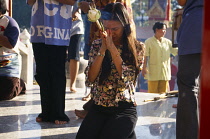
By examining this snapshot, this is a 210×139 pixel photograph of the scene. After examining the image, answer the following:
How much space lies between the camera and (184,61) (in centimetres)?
298

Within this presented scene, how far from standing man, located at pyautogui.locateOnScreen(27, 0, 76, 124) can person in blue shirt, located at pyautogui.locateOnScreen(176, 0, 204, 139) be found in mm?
1601

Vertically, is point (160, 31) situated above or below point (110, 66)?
above

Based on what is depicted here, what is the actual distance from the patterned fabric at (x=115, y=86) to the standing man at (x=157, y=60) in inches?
192

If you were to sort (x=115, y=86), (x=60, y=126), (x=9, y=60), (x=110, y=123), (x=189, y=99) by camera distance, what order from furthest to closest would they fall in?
(x=9, y=60), (x=60, y=126), (x=115, y=86), (x=110, y=123), (x=189, y=99)

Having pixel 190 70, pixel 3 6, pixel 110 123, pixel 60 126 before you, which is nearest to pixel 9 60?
pixel 3 6

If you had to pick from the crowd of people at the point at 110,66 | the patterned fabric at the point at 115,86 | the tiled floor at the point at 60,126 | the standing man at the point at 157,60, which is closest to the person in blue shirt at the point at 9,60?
the tiled floor at the point at 60,126

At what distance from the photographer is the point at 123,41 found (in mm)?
3309

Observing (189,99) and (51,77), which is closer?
(189,99)

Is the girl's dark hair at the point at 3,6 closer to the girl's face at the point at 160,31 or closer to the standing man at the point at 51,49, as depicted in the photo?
the standing man at the point at 51,49

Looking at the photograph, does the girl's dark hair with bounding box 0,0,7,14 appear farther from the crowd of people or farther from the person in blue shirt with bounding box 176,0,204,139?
the person in blue shirt with bounding box 176,0,204,139

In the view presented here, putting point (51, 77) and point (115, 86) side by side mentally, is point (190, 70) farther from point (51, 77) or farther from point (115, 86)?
point (51, 77)

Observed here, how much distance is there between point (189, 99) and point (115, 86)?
636 millimetres

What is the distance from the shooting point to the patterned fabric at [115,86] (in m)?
3.22

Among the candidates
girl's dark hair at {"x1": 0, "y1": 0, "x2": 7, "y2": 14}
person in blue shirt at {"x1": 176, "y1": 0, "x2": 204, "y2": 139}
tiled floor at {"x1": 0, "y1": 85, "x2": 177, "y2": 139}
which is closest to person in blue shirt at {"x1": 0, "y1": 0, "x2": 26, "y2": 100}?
girl's dark hair at {"x1": 0, "y1": 0, "x2": 7, "y2": 14}
